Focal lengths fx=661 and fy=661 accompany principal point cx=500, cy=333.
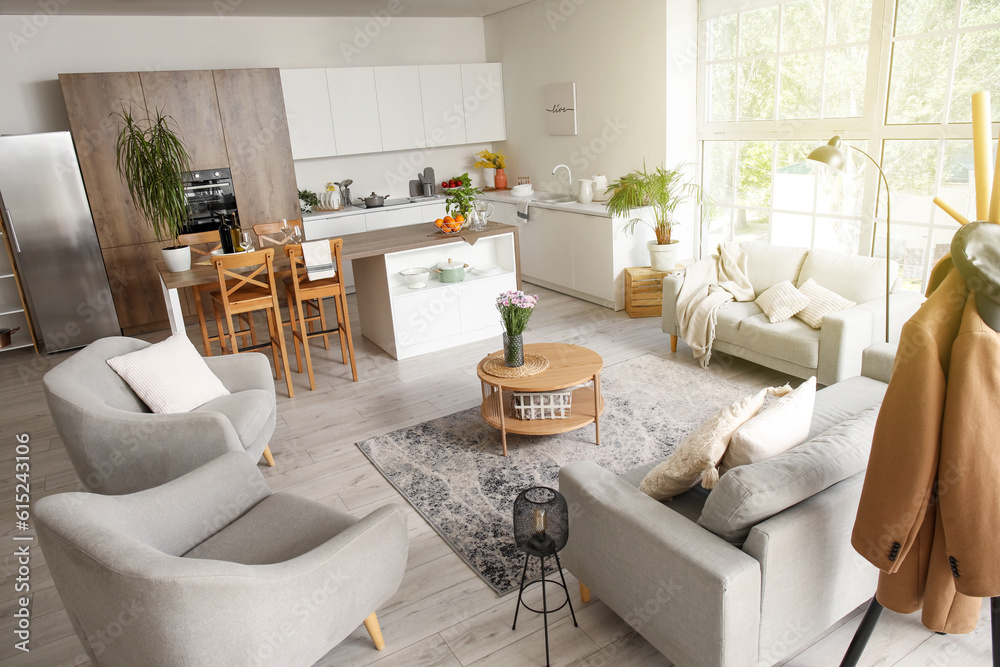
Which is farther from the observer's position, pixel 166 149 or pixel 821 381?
pixel 166 149

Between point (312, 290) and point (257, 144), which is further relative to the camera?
point (257, 144)

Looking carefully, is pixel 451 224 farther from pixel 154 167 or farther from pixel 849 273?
pixel 849 273

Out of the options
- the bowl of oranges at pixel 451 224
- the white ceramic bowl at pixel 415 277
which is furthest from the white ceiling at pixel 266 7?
the white ceramic bowl at pixel 415 277

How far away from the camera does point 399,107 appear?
703 centimetres

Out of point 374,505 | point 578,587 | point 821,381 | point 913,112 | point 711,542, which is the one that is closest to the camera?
point 711,542

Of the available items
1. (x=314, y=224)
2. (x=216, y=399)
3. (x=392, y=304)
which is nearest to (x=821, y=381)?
(x=392, y=304)

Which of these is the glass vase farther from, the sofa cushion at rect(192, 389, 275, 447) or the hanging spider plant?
the hanging spider plant

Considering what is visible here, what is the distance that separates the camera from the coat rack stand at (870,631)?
5.90ft

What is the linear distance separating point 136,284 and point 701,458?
5687mm

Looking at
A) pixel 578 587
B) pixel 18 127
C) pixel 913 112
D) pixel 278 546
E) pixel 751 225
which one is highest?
pixel 18 127

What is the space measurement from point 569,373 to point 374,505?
120 centimetres

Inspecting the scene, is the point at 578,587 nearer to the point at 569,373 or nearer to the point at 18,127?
the point at 569,373

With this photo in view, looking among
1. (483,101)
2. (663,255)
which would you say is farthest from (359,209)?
(663,255)

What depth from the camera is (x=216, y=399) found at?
3266mm
